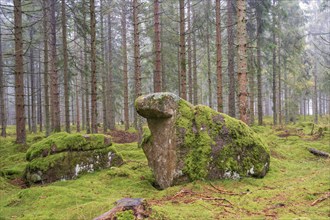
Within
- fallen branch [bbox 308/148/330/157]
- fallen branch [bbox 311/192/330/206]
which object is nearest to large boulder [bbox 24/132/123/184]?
fallen branch [bbox 311/192/330/206]

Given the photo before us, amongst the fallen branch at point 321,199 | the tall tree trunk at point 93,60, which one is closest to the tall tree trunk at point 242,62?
the fallen branch at point 321,199

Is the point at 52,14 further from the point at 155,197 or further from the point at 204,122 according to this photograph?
the point at 155,197

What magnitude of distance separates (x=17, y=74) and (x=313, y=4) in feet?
214

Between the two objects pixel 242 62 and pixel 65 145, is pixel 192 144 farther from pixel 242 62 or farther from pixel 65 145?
pixel 242 62

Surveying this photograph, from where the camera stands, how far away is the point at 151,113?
6477 mm

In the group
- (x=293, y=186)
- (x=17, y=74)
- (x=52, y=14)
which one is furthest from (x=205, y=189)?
(x=52, y=14)

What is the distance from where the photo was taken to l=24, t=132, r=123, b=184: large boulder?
24.2 feet

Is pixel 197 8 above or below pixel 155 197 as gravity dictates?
above

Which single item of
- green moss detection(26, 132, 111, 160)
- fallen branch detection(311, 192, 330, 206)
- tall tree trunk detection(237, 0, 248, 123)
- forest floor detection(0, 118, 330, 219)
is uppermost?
tall tree trunk detection(237, 0, 248, 123)

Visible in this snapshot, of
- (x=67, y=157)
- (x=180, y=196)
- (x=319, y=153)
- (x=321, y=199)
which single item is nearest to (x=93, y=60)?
(x=67, y=157)

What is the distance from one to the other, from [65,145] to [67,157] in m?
0.37

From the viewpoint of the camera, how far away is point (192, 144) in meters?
6.59

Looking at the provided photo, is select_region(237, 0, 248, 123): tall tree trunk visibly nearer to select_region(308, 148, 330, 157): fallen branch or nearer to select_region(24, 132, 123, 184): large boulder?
select_region(308, 148, 330, 157): fallen branch

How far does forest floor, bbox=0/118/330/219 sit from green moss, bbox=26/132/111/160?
2.62 feet
